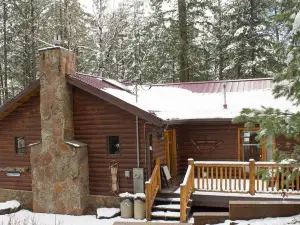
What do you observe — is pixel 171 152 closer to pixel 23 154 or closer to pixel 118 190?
pixel 118 190

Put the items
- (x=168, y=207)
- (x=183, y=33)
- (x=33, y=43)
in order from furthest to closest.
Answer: (x=33, y=43), (x=183, y=33), (x=168, y=207)

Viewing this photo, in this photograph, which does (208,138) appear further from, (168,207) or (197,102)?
(168,207)

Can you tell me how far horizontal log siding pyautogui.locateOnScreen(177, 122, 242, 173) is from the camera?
1434cm

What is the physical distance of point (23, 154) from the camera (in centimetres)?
1442

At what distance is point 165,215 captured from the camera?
36.7 ft

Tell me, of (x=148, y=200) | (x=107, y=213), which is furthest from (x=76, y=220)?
(x=148, y=200)

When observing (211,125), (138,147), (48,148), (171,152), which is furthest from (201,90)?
(48,148)

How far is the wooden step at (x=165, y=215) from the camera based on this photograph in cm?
1109

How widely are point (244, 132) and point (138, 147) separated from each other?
4635 millimetres

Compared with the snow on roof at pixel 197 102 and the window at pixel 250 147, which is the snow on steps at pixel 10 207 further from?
the window at pixel 250 147

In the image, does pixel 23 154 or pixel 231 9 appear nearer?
pixel 23 154

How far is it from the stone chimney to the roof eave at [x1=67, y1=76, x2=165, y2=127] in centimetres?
56

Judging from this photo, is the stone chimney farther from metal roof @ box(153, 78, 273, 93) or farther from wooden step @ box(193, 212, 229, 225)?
metal roof @ box(153, 78, 273, 93)

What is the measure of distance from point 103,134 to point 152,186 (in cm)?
283
